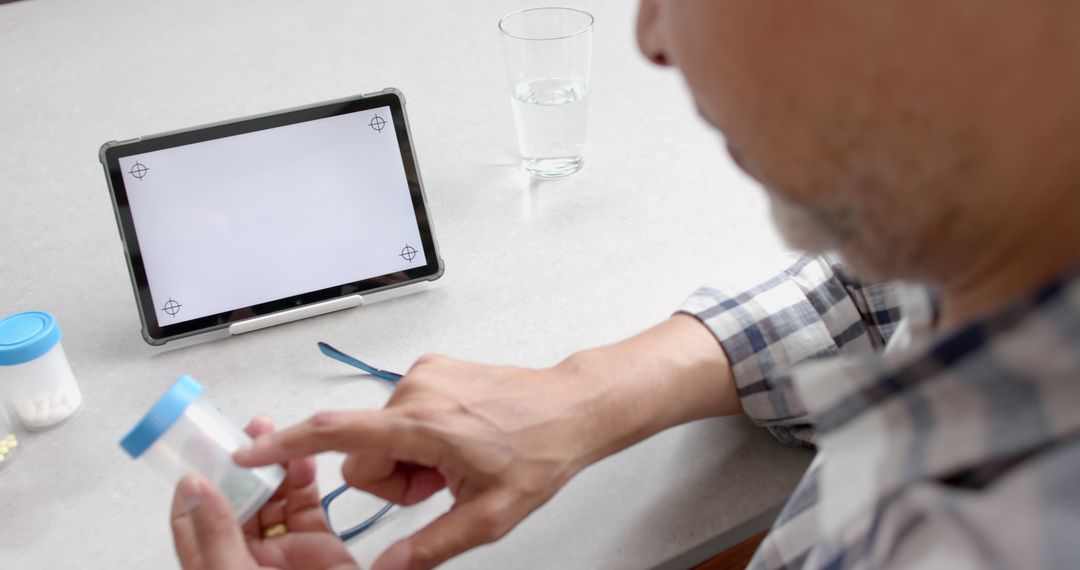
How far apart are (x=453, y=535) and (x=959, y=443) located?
0.33m

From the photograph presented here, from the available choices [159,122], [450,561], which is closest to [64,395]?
[450,561]

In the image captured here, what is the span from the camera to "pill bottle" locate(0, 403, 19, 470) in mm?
818

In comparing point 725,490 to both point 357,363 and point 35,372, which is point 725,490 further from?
point 35,372

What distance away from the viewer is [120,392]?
882 mm

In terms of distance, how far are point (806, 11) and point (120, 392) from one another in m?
0.67

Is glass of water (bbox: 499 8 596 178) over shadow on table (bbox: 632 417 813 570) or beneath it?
over

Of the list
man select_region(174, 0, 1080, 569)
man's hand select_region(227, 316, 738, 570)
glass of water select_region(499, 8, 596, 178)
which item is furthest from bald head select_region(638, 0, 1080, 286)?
glass of water select_region(499, 8, 596, 178)

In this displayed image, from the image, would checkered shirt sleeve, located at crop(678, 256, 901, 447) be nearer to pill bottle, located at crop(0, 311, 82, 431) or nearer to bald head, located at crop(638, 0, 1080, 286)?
bald head, located at crop(638, 0, 1080, 286)

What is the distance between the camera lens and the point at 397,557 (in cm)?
66

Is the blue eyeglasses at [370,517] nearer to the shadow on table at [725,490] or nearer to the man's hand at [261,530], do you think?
the man's hand at [261,530]

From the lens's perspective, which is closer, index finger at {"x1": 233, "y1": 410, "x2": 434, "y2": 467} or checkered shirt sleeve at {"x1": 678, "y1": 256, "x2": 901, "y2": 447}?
index finger at {"x1": 233, "y1": 410, "x2": 434, "y2": 467}

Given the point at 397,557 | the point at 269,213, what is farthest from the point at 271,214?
the point at 397,557

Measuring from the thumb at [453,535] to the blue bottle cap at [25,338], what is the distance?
0.35 m

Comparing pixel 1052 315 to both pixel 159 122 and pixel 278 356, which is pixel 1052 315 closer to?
pixel 278 356
